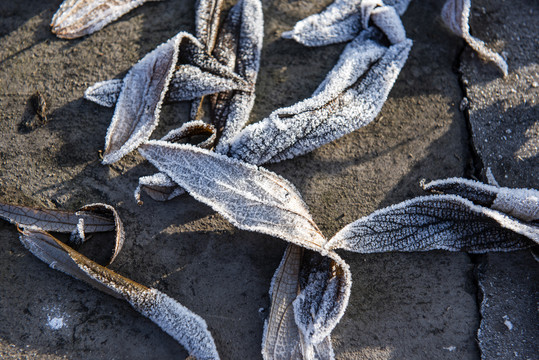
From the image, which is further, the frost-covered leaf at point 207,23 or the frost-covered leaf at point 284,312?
the frost-covered leaf at point 207,23

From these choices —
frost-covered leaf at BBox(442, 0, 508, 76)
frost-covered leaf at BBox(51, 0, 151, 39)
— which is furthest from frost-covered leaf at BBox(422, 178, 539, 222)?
frost-covered leaf at BBox(51, 0, 151, 39)

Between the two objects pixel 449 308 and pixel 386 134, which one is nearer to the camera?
pixel 449 308

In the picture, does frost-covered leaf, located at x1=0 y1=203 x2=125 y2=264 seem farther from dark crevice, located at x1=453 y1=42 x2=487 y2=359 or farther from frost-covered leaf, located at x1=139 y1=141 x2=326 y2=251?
dark crevice, located at x1=453 y1=42 x2=487 y2=359

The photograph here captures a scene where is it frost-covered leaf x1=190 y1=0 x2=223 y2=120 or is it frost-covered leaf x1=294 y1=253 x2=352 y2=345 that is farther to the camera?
frost-covered leaf x1=190 y1=0 x2=223 y2=120

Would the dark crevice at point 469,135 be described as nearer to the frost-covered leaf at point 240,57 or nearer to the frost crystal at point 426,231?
the frost crystal at point 426,231

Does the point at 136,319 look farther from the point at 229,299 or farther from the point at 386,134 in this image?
the point at 386,134

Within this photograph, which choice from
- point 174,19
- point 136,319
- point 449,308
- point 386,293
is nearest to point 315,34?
point 174,19

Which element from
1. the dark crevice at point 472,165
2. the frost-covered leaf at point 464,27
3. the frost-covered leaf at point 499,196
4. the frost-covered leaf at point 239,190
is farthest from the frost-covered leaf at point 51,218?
the frost-covered leaf at point 464,27
